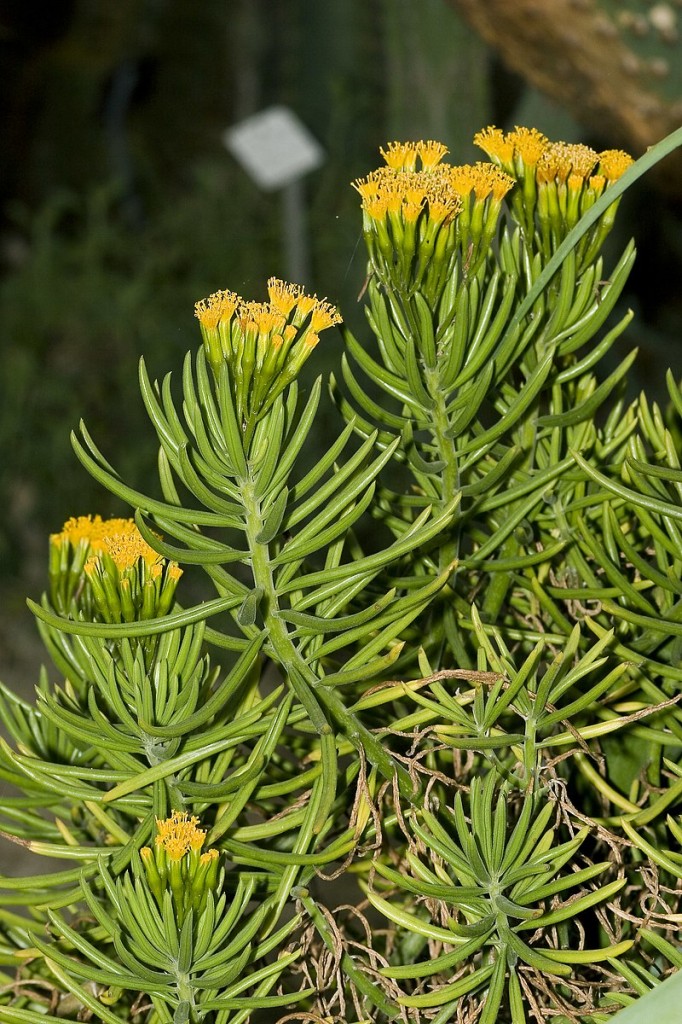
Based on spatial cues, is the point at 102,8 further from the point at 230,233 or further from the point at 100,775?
the point at 100,775

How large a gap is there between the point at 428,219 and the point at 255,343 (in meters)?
0.05

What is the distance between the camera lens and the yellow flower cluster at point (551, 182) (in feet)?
0.91

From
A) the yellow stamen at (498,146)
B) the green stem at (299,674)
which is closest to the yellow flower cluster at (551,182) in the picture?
the yellow stamen at (498,146)

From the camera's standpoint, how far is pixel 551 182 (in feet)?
0.91

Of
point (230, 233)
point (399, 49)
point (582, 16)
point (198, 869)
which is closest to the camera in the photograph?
point (198, 869)

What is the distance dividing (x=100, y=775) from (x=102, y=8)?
248 cm

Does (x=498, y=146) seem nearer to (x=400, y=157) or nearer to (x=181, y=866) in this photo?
(x=400, y=157)

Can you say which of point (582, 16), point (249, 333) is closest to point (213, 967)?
point (249, 333)

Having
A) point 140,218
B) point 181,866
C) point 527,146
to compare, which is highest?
point 140,218

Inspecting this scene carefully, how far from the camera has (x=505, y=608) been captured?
0.31m

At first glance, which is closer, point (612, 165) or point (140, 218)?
point (612, 165)

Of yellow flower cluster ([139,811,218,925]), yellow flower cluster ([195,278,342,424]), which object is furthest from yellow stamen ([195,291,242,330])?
yellow flower cluster ([139,811,218,925])

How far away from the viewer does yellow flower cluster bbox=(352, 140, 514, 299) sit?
0.25 metres

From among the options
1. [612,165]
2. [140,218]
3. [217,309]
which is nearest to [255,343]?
A: [217,309]
